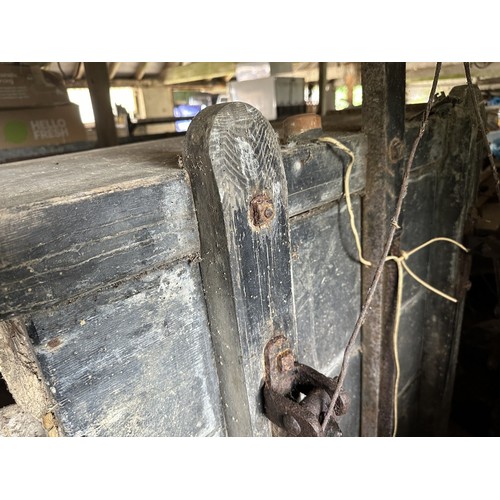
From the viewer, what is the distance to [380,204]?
1371 millimetres

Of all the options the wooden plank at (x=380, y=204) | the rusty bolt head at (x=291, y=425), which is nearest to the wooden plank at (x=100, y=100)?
the wooden plank at (x=380, y=204)

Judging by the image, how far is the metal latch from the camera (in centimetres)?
83

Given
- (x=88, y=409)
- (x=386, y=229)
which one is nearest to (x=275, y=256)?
(x=88, y=409)

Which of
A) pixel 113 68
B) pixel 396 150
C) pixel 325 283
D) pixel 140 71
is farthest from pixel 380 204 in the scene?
pixel 140 71

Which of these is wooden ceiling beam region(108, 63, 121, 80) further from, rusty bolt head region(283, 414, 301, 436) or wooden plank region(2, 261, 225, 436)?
rusty bolt head region(283, 414, 301, 436)

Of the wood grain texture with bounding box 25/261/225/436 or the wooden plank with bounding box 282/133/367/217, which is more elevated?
the wooden plank with bounding box 282/133/367/217

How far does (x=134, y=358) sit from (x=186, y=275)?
205 millimetres

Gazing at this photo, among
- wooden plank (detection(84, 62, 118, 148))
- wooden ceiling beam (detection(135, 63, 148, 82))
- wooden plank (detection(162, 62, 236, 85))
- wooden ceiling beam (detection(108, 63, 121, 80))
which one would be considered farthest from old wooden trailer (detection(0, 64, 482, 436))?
wooden ceiling beam (detection(135, 63, 148, 82))

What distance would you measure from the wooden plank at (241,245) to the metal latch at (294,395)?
0.09 ft

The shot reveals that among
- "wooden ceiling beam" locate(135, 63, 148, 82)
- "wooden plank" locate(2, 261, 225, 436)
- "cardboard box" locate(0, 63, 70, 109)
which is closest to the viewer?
"wooden plank" locate(2, 261, 225, 436)

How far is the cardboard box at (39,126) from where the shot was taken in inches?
100

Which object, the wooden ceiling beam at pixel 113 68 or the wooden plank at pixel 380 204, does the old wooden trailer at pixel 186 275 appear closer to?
the wooden plank at pixel 380 204
